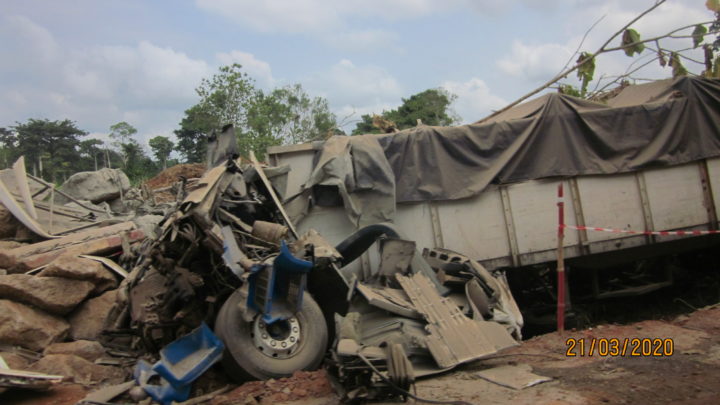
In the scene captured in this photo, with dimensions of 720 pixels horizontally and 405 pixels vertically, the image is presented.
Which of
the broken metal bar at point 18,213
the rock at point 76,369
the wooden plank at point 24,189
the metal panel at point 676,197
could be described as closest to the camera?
the rock at point 76,369

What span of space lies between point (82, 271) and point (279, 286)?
2988mm

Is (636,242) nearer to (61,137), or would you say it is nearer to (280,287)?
(280,287)

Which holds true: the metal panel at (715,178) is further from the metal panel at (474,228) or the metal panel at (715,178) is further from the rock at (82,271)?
the rock at (82,271)

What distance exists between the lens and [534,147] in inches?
262

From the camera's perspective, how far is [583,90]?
901 centimetres

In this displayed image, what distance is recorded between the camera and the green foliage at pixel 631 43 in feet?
27.3

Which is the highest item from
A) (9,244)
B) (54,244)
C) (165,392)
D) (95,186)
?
(95,186)

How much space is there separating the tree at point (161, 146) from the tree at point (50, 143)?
5161 millimetres

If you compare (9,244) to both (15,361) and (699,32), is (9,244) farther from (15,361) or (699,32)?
(699,32)

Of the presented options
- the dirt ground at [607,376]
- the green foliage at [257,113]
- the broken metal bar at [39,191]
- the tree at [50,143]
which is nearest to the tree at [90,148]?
the tree at [50,143]

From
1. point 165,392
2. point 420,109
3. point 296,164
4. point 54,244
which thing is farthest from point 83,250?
point 420,109

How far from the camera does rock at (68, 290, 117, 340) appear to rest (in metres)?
6.04

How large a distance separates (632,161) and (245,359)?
5429mm
